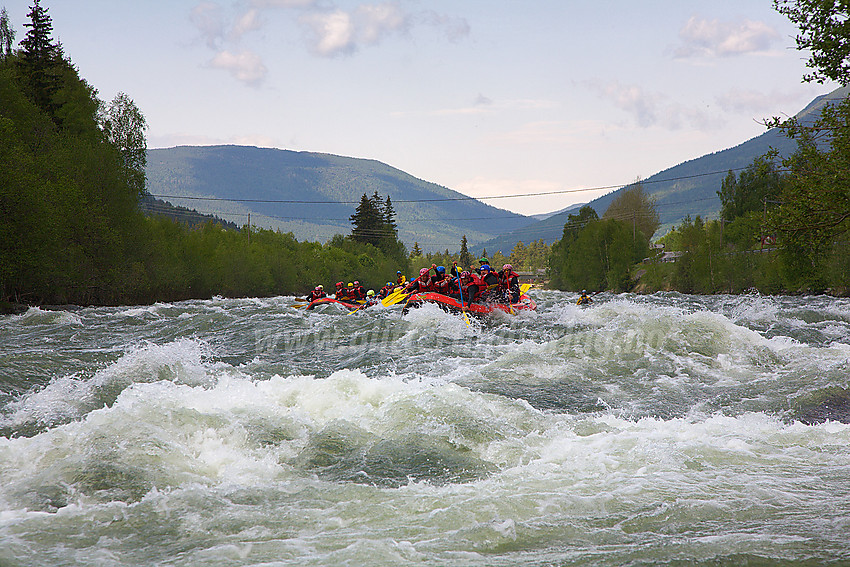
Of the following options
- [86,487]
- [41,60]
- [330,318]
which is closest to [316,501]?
Answer: [86,487]

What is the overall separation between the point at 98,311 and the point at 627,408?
24.3 m

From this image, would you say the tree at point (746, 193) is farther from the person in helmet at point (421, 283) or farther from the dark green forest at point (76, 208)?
the dark green forest at point (76, 208)

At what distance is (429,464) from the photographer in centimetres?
610

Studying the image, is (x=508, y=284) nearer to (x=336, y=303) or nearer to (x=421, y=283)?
(x=421, y=283)

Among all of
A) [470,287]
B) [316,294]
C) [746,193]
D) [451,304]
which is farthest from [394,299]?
[746,193]

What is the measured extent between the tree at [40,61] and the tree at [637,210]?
2839 inches

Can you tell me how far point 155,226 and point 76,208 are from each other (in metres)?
13.3

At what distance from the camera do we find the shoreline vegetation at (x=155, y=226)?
34.9ft

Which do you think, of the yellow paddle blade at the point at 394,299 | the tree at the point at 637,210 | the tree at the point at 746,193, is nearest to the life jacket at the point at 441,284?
the yellow paddle blade at the point at 394,299

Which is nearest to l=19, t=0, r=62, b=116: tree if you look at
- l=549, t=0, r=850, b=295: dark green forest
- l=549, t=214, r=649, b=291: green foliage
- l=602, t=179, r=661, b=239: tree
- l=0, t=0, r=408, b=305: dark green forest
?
l=0, t=0, r=408, b=305: dark green forest

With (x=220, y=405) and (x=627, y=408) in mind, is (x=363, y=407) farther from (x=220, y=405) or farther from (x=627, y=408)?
(x=627, y=408)

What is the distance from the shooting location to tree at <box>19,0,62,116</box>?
31359 millimetres

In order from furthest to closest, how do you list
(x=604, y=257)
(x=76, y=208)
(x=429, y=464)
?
(x=604, y=257) < (x=76, y=208) < (x=429, y=464)

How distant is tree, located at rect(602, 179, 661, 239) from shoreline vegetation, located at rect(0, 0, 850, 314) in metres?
24.2
